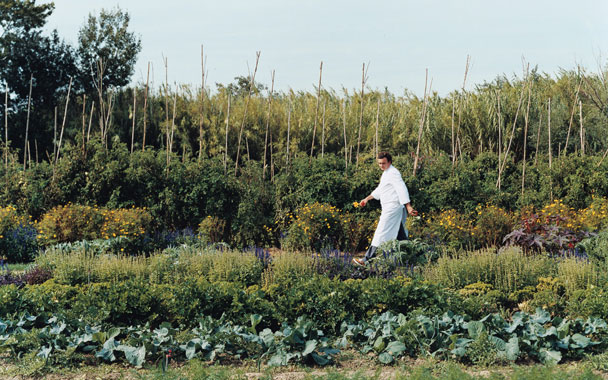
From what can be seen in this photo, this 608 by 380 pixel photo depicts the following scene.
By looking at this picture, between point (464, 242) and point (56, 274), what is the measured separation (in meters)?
6.07

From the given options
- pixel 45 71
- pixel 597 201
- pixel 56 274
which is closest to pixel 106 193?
pixel 56 274

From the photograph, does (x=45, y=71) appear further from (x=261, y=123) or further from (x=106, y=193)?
(x=106, y=193)

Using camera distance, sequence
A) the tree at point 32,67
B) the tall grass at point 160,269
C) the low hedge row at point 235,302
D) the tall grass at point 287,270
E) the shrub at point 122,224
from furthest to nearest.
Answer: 1. the tree at point 32,67
2. the shrub at point 122,224
3. the tall grass at point 160,269
4. the tall grass at point 287,270
5. the low hedge row at point 235,302

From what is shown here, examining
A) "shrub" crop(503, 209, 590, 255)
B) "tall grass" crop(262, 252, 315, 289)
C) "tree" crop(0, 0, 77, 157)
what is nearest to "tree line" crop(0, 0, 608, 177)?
"tree" crop(0, 0, 77, 157)

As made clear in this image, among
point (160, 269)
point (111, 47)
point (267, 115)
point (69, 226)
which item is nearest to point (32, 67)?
point (111, 47)

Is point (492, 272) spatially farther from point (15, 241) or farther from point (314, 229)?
point (15, 241)

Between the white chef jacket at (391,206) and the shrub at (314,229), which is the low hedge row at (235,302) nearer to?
the white chef jacket at (391,206)

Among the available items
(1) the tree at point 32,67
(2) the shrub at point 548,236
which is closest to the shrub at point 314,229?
(2) the shrub at point 548,236

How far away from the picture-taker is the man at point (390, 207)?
816cm

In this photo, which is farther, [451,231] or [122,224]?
[451,231]

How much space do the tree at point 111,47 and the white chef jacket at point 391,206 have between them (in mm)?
14433

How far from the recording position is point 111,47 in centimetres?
2056

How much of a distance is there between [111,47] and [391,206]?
15.5 m

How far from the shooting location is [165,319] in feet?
17.7
